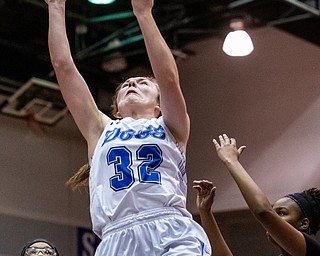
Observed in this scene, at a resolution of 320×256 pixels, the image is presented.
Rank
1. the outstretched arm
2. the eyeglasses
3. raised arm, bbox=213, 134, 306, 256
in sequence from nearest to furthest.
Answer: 1. raised arm, bbox=213, 134, 306, 256
2. the outstretched arm
3. the eyeglasses

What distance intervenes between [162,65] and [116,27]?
5.46 meters

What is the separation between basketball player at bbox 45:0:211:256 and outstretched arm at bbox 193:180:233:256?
562 mm

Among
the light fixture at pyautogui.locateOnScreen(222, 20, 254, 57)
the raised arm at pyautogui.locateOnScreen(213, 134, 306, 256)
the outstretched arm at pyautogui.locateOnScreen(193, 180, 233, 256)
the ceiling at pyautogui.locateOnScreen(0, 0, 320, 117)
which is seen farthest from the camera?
the ceiling at pyautogui.locateOnScreen(0, 0, 320, 117)

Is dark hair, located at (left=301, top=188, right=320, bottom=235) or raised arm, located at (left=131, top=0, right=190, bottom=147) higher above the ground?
raised arm, located at (left=131, top=0, right=190, bottom=147)

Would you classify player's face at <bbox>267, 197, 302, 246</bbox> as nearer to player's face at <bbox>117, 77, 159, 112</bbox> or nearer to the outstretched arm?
the outstretched arm

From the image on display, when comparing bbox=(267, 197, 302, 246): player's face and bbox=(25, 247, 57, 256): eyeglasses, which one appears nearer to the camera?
bbox=(267, 197, 302, 246): player's face

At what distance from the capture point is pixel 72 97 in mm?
2896

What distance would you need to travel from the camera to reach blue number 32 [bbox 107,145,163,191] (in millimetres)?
2686

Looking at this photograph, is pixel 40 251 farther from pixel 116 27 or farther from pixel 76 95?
pixel 116 27

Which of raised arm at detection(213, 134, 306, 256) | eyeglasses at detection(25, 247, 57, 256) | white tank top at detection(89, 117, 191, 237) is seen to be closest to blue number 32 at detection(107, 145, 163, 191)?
white tank top at detection(89, 117, 191, 237)

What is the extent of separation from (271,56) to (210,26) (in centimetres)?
74

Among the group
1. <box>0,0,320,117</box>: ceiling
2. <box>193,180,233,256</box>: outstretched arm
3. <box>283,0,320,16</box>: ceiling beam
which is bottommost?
<box>193,180,233,256</box>: outstretched arm

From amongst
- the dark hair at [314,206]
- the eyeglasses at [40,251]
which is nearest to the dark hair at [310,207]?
the dark hair at [314,206]

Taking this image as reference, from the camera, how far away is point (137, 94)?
290 cm
